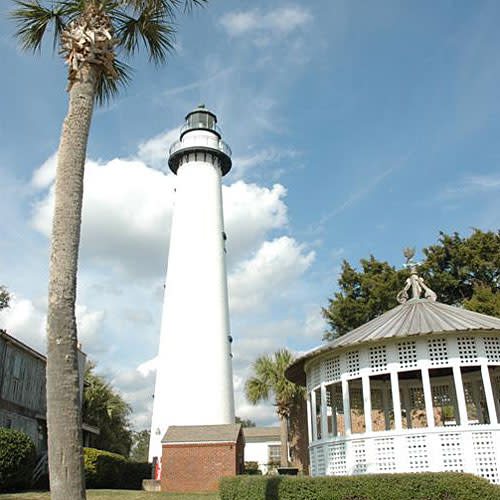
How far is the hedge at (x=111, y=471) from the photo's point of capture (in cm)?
2223

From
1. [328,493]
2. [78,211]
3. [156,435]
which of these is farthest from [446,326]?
[156,435]

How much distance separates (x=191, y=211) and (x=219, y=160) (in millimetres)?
3857

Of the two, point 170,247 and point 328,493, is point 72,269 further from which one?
point 170,247

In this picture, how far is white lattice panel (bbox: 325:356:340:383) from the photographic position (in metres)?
15.6

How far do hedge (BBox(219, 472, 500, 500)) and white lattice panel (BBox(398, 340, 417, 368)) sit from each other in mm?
3357

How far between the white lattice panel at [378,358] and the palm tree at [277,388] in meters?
17.5

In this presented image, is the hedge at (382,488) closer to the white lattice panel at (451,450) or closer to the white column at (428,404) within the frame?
the white lattice panel at (451,450)

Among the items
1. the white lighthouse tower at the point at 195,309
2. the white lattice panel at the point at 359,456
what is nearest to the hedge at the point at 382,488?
the white lattice panel at the point at 359,456

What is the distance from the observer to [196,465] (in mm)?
21516

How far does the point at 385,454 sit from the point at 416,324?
3504mm

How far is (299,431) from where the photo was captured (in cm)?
3306

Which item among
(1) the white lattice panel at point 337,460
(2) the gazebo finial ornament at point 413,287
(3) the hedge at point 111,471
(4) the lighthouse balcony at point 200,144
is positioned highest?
(4) the lighthouse balcony at point 200,144

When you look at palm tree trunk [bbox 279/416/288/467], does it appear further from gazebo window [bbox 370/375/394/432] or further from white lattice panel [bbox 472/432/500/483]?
white lattice panel [bbox 472/432/500/483]

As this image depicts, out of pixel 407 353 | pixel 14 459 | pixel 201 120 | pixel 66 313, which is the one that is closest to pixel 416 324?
pixel 407 353
